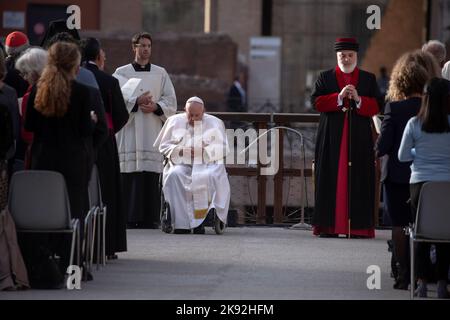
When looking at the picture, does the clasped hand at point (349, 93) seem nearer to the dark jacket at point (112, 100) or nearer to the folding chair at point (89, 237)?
the dark jacket at point (112, 100)

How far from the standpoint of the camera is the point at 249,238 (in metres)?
18.4

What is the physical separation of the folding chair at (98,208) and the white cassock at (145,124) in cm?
454

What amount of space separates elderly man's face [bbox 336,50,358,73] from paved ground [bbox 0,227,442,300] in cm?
191

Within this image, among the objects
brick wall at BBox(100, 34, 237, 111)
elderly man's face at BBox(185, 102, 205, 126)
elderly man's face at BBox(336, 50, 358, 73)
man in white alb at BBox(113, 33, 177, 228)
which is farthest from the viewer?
brick wall at BBox(100, 34, 237, 111)

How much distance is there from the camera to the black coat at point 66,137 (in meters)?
13.5

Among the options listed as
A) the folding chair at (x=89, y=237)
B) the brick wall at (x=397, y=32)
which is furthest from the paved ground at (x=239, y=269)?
the brick wall at (x=397, y=32)

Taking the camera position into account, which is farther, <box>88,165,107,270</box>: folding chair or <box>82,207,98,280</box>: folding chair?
<box>88,165,107,270</box>: folding chair

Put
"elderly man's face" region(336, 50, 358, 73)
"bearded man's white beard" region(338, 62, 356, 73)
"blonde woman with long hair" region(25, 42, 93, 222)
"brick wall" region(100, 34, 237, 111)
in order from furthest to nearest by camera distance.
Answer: "brick wall" region(100, 34, 237, 111)
"bearded man's white beard" region(338, 62, 356, 73)
"elderly man's face" region(336, 50, 358, 73)
"blonde woman with long hair" region(25, 42, 93, 222)

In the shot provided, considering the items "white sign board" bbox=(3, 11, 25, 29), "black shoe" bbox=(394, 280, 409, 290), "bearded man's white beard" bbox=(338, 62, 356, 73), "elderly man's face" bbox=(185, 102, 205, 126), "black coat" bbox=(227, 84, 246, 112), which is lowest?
"black coat" bbox=(227, 84, 246, 112)

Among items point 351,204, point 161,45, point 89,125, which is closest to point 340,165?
point 351,204

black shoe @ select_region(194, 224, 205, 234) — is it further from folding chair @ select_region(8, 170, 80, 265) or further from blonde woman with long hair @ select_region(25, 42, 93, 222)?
folding chair @ select_region(8, 170, 80, 265)

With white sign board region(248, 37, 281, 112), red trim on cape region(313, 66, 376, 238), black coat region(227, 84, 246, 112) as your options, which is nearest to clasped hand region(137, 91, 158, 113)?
red trim on cape region(313, 66, 376, 238)

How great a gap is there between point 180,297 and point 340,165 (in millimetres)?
6207

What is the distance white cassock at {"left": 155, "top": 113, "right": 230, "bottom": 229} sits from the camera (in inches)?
738
